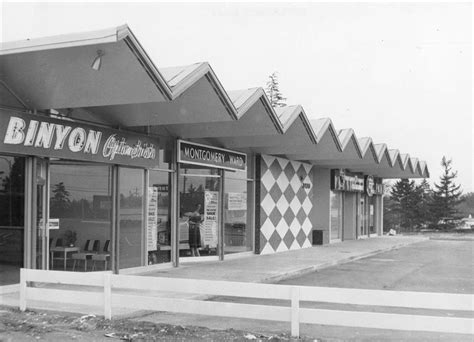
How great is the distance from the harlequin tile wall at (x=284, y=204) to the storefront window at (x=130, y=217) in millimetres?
6282

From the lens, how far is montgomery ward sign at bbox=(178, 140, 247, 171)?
14809 millimetres

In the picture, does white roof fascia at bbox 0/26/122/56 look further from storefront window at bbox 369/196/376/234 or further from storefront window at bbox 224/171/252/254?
storefront window at bbox 369/196/376/234

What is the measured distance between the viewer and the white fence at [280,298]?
21.8 ft

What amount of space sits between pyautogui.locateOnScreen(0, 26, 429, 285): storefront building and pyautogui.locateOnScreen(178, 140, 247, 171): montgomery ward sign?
4 cm

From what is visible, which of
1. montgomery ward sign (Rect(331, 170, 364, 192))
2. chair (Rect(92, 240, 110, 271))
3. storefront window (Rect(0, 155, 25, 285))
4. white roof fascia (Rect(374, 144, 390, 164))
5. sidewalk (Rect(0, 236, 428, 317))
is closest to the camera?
sidewalk (Rect(0, 236, 428, 317))

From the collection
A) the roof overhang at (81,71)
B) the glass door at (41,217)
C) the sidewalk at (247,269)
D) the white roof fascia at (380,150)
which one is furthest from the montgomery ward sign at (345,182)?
the roof overhang at (81,71)

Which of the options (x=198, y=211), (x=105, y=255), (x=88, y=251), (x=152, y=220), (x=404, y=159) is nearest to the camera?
(x=88, y=251)

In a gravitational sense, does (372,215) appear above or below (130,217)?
below

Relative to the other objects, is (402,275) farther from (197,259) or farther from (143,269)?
(143,269)

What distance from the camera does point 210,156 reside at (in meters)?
15.9

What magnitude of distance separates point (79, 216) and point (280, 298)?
6.24 m

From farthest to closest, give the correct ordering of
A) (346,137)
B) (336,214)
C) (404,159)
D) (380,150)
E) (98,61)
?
(404,159) < (336,214) < (380,150) < (346,137) < (98,61)

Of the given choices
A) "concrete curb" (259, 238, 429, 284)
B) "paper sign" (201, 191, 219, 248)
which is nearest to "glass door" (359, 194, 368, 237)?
"concrete curb" (259, 238, 429, 284)

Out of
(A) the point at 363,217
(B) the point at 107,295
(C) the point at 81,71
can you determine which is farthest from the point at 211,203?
(A) the point at 363,217
